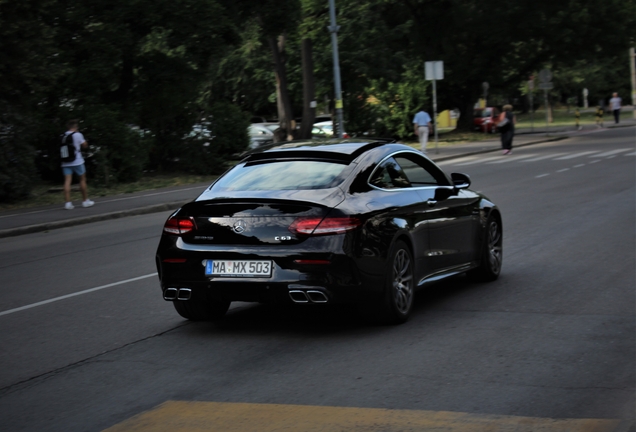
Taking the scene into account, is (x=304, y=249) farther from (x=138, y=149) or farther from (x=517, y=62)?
(x=517, y=62)

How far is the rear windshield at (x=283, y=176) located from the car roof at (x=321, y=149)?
10 cm

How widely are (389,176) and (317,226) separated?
127cm

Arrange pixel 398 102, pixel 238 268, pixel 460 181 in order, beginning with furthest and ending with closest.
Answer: pixel 398 102 < pixel 460 181 < pixel 238 268

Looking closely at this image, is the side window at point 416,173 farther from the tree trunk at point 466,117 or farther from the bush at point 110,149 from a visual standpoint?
the tree trunk at point 466,117

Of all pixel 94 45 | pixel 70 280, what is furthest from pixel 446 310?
pixel 94 45

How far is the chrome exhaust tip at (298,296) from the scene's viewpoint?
285 inches

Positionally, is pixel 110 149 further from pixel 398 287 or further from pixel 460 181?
pixel 398 287

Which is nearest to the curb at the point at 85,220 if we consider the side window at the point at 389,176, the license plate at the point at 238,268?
the side window at the point at 389,176

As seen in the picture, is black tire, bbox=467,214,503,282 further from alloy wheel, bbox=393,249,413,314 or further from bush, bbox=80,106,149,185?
bush, bbox=80,106,149,185

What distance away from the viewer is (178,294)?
7625 millimetres

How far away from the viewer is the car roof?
812cm

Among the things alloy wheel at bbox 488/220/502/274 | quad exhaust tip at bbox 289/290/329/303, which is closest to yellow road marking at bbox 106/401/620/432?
quad exhaust tip at bbox 289/290/329/303

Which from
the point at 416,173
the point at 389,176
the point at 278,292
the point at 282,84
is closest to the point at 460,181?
the point at 416,173

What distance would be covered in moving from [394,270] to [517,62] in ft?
166
